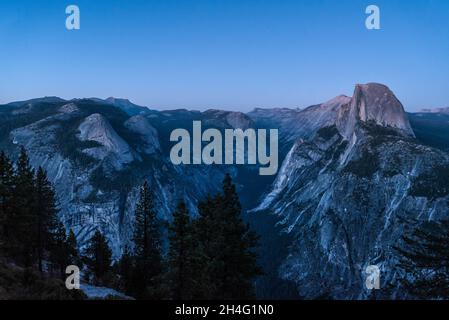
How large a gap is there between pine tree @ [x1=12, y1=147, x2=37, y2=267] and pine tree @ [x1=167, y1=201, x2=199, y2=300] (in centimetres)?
1460

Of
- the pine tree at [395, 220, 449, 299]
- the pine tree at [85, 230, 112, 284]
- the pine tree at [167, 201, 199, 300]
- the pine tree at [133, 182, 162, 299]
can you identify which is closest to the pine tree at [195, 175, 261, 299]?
the pine tree at [167, 201, 199, 300]

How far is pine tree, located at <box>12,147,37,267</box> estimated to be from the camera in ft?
122

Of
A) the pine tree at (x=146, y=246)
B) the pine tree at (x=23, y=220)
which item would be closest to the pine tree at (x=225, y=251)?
the pine tree at (x=146, y=246)

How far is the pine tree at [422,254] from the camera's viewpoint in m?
144

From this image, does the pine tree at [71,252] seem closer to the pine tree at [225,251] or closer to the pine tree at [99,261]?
the pine tree at [99,261]

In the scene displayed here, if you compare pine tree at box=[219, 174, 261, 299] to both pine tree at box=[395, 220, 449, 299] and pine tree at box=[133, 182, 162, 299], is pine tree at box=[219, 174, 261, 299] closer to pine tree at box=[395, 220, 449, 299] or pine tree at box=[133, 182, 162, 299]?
pine tree at box=[133, 182, 162, 299]

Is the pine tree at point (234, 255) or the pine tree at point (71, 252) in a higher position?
the pine tree at point (234, 255)

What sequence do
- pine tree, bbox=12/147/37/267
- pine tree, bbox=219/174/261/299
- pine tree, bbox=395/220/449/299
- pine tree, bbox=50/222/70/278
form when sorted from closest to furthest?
pine tree, bbox=219/174/261/299, pine tree, bbox=12/147/37/267, pine tree, bbox=50/222/70/278, pine tree, bbox=395/220/449/299

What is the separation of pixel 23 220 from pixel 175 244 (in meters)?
17.8

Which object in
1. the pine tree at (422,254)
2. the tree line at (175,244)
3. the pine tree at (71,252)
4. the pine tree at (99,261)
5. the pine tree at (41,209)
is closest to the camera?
the tree line at (175,244)

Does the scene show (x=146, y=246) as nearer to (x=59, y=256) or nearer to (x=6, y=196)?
(x=59, y=256)

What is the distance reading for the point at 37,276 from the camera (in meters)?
20.7

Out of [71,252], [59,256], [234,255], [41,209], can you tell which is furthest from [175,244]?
[71,252]
